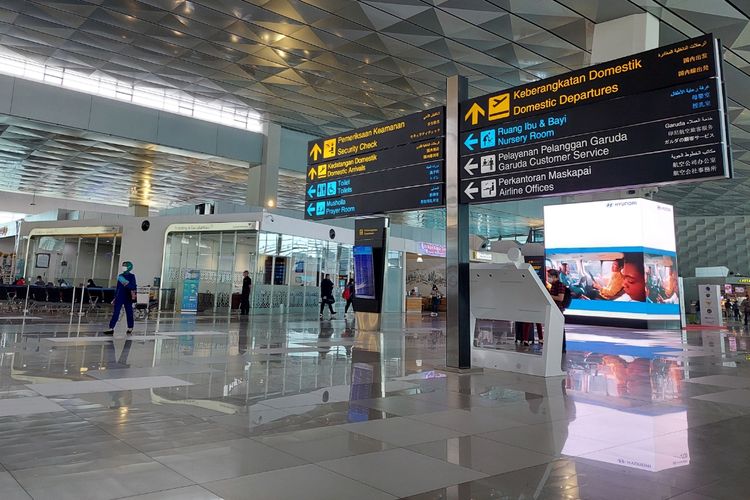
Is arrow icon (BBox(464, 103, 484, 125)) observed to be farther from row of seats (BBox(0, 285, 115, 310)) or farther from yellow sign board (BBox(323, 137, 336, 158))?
row of seats (BBox(0, 285, 115, 310))

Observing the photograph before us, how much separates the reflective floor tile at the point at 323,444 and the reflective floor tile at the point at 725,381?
17.6ft

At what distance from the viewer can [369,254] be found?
15391 millimetres

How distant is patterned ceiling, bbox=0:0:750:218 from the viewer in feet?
41.4

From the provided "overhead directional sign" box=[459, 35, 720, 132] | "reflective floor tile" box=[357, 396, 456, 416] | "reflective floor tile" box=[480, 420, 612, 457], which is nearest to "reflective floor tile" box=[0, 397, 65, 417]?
"reflective floor tile" box=[357, 396, 456, 416]

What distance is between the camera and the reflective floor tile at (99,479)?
2432mm

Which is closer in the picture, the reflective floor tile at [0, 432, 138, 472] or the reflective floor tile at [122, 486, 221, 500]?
the reflective floor tile at [122, 486, 221, 500]

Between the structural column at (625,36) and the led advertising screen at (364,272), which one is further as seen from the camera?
the led advertising screen at (364,272)

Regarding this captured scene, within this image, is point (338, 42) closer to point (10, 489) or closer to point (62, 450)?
point (62, 450)

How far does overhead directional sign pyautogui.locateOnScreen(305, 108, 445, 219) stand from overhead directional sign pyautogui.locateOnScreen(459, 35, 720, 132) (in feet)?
2.24

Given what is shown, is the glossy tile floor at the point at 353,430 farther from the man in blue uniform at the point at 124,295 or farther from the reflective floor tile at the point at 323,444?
the man in blue uniform at the point at 124,295

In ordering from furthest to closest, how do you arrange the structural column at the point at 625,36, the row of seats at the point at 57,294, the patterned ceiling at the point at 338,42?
the row of seats at the point at 57,294
the patterned ceiling at the point at 338,42
the structural column at the point at 625,36

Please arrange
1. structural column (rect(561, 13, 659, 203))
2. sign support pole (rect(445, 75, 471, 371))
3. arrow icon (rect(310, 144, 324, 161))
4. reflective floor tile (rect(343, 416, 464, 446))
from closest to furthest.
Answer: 1. reflective floor tile (rect(343, 416, 464, 446))
2. sign support pole (rect(445, 75, 471, 371))
3. arrow icon (rect(310, 144, 324, 161))
4. structural column (rect(561, 13, 659, 203))

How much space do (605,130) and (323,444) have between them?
490cm

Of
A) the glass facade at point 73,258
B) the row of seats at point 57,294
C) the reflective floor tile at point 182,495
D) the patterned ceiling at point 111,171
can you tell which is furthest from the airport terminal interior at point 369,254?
the patterned ceiling at point 111,171
